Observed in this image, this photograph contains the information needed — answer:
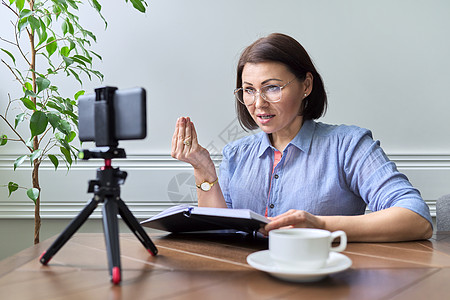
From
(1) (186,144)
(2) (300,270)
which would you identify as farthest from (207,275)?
(1) (186,144)

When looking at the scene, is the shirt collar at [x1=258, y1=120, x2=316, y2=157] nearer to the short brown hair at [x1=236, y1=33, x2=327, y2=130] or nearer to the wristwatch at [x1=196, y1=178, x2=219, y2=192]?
the short brown hair at [x1=236, y1=33, x2=327, y2=130]

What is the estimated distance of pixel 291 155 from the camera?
1.58m

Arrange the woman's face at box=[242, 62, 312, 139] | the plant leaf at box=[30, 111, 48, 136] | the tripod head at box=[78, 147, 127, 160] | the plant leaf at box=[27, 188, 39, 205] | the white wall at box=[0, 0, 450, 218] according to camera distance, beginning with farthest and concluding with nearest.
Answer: the white wall at box=[0, 0, 450, 218] < the plant leaf at box=[27, 188, 39, 205] < the plant leaf at box=[30, 111, 48, 136] < the woman's face at box=[242, 62, 312, 139] < the tripod head at box=[78, 147, 127, 160]

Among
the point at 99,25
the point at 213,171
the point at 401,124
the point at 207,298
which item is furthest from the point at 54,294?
the point at 401,124

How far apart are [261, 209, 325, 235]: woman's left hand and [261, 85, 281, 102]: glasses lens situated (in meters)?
0.54

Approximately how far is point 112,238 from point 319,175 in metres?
0.91

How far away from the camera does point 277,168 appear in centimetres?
158

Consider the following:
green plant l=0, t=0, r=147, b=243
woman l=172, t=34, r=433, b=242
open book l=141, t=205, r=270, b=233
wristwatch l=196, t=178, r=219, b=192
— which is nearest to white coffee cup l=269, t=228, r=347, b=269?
open book l=141, t=205, r=270, b=233

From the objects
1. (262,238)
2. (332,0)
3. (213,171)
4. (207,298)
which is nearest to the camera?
(207,298)

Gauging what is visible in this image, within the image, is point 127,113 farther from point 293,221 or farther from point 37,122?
point 37,122

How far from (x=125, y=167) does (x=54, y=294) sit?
5.40 feet

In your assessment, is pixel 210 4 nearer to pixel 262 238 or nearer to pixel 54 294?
Result: pixel 262 238

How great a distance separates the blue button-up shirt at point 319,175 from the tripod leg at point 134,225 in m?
0.68

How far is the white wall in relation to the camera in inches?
88.5
